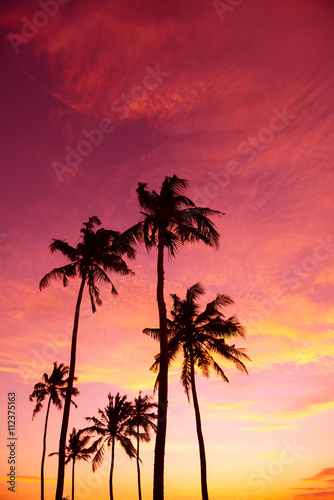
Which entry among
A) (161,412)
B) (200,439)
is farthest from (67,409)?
(200,439)

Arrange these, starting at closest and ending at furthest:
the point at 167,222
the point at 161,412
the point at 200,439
Result: the point at 161,412 → the point at 167,222 → the point at 200,439

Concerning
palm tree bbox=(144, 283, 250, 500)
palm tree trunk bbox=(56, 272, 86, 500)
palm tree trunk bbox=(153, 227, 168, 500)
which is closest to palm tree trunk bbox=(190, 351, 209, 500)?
palm tree bbox=(144, 283, 250, 500)

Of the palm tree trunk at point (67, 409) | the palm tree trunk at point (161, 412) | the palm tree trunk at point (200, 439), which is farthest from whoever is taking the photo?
the palm tree trunk at point (200, 439)

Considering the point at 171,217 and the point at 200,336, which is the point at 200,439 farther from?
the point at 171,217

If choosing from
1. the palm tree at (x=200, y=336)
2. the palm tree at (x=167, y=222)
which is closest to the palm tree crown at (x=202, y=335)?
the palm tree at (x=200, y=336)

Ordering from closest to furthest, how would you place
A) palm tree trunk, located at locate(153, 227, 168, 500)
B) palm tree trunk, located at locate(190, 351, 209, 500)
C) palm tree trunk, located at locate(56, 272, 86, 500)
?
palm tree trunk, located at locate(153, 227, 168, 500) → palm tree trunk, located at locate(56, 272, 86, 500) → palm tree trunk, located at locate(190, 351, 209, 500)

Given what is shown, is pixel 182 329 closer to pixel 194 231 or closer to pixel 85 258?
pixel 85 258

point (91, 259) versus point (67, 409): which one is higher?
point (91, 259)

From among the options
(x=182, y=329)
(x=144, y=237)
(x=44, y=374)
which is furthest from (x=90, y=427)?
(x=144, y=237)

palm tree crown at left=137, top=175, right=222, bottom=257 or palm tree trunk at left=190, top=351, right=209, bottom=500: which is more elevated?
palm tree crown at left=137, top=175, right=222, bottom=257

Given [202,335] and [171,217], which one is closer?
[171,217]

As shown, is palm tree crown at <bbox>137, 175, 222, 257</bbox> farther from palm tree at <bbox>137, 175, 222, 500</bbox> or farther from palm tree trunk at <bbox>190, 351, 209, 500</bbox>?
palm tree trunk at <bbox>190, 351, 209, 500</bbox>

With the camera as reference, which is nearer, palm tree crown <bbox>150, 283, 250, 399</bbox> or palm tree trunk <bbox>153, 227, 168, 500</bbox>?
palm tree trunk <bbox>153, 227, 168, 500</bbox>

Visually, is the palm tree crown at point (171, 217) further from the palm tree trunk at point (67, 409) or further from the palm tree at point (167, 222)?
the palm tree trunk at point (67, 409)
